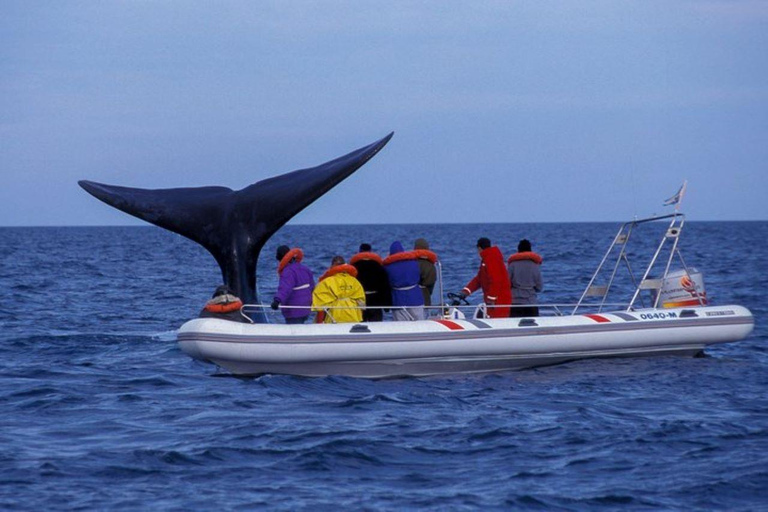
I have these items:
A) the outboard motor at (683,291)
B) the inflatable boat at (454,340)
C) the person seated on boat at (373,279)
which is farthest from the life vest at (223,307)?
the outboard motor at (683,291)

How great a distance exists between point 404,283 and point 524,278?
71.7 inches

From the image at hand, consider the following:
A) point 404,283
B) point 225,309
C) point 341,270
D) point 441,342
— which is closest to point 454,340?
point 441,342

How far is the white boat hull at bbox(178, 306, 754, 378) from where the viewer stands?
1489cm

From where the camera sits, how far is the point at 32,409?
541 inches

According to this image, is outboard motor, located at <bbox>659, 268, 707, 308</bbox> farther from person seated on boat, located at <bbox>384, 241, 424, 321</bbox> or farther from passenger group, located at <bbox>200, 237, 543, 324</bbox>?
person seated on boat, located at <bbox>384, 241, 424, 321</bbox>

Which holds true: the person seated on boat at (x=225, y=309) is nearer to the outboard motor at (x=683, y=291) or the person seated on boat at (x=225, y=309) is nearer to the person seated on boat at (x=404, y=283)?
the person seated on boat at (x=404, y=283)

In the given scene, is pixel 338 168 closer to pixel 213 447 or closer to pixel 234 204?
pixel 234 204

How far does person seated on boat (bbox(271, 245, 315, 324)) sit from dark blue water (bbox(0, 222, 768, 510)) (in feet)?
3.31

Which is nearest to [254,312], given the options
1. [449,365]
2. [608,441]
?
[449,365]

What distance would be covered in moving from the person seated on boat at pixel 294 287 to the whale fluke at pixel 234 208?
1.17m

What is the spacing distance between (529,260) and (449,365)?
1966mm

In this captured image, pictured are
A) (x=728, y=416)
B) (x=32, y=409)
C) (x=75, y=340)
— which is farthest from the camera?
(x=75, y=340)

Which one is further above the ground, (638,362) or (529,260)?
(529,260)

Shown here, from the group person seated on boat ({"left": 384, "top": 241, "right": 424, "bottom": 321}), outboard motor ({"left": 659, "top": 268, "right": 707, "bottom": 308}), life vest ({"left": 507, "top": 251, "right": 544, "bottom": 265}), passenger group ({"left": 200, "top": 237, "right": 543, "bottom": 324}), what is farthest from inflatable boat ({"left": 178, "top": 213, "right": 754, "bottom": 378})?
life vest ({"left": 507, "top": 251, "right": 544, "bottom": 265})
